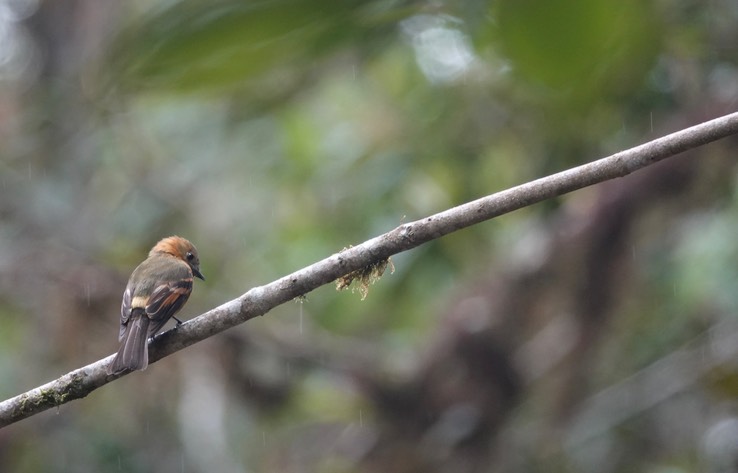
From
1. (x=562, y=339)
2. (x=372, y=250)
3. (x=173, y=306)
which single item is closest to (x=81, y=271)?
(x=173, y=306)

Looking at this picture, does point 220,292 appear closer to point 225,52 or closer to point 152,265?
point 152,265

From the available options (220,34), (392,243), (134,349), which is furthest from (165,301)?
(220,34)

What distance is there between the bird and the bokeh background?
0.76 metres

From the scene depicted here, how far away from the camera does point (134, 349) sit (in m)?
3.02

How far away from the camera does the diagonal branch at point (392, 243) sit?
199 centimetres

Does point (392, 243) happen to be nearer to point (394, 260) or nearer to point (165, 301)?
point (165, 301)

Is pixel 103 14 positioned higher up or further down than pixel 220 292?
higher up

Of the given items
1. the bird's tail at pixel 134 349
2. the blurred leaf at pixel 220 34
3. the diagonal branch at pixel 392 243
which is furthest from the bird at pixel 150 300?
the blurred leaf at pixel 220 34

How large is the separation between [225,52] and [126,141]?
694 cm

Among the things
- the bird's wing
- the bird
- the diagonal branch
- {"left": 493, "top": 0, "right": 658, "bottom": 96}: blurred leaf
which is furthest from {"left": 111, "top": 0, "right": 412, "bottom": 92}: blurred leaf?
the bird's wing

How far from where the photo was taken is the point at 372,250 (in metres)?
2.30

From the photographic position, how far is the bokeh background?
14.9 feet

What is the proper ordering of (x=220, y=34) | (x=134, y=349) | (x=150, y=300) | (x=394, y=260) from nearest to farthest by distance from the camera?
(x=220, y=34)
(x=134, y=349)
(x=150, y=300)
(x=394, y=260)

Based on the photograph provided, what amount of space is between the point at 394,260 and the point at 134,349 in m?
2.69
